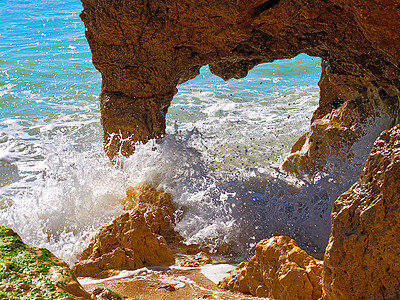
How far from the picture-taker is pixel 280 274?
314 centimetres

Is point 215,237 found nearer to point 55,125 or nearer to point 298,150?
point 298,150

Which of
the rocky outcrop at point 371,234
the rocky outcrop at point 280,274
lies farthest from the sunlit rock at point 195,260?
the rocky outcrop at point 371,234

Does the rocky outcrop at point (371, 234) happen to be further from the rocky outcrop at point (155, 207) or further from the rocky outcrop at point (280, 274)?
the rocky outcrop at point (155, 207)

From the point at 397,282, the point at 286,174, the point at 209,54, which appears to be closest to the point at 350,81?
the point at 286,174

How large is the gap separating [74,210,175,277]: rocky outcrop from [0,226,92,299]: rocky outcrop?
5.25 feet

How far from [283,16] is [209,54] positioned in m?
1.06

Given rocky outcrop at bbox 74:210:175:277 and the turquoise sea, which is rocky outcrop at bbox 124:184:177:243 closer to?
the turquoise sea

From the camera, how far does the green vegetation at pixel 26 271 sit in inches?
81.2

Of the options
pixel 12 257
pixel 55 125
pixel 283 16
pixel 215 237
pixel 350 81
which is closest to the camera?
pixel 12 257

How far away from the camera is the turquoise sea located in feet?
16.6

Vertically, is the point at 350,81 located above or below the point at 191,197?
above

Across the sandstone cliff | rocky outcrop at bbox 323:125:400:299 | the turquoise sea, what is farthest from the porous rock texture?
rocky outcrop at bbox 323:125:400:299

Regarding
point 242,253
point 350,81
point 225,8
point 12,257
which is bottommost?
point 242,253

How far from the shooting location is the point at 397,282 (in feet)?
8.21
